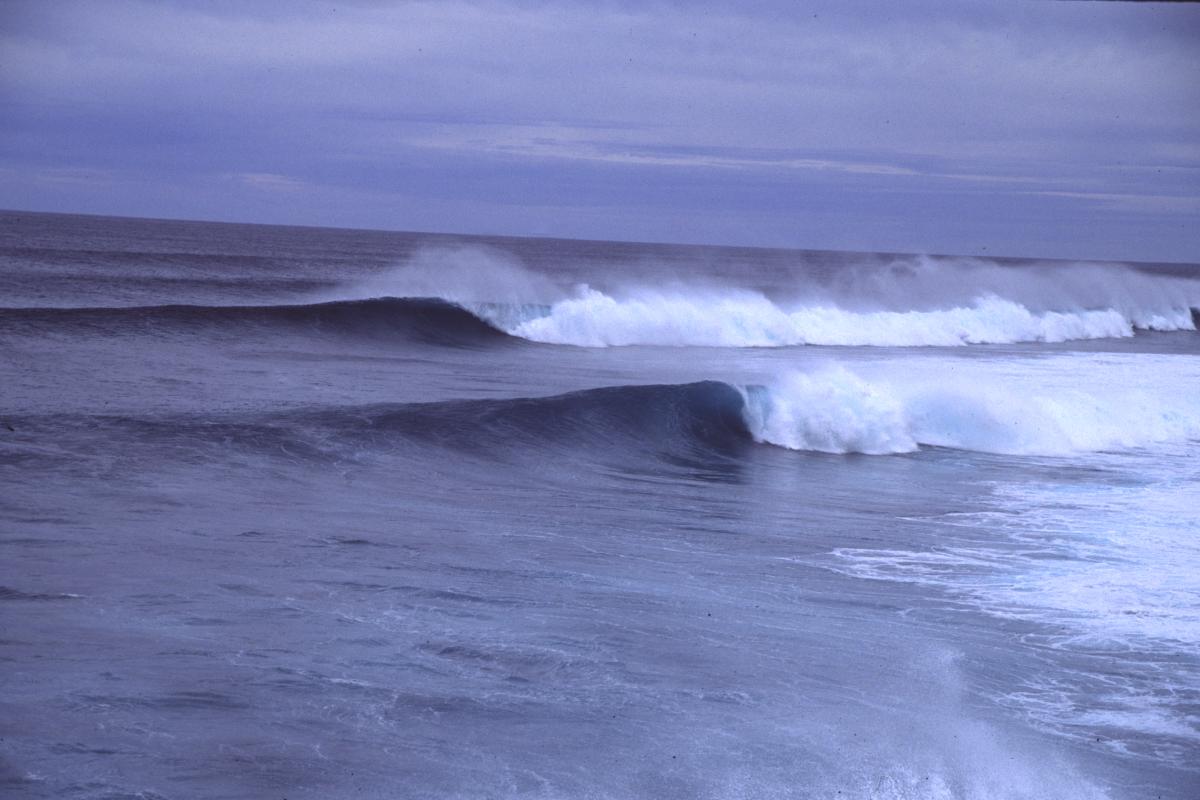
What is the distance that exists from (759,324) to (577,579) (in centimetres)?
2358

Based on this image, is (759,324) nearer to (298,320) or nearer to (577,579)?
(298,320)

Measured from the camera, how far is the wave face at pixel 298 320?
2242cm

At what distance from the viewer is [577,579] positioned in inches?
358

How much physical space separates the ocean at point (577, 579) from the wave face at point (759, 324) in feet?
23.8

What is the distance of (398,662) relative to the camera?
23.3 ft

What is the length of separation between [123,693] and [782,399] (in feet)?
42.7

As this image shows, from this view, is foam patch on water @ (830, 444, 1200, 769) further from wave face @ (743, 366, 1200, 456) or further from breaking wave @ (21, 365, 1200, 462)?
breaking wave @ (21, 365, 1200, 462)

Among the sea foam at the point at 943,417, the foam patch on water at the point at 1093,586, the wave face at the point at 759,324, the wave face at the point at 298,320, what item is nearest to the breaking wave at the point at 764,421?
the sea foam at the point at 943,417

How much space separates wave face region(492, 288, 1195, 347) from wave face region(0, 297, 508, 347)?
1572 mm

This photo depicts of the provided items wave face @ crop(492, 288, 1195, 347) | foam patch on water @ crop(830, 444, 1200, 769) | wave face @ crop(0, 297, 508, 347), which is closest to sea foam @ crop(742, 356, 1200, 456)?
foam patch on water @ crop(830, 444, 1200, 769)

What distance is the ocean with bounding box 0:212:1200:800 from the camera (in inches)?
238

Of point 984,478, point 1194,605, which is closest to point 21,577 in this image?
point 1194,605

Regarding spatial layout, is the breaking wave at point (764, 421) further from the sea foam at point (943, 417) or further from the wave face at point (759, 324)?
the wave face at point (759, 324)

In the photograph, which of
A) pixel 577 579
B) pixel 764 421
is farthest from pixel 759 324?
pixel 577 579
